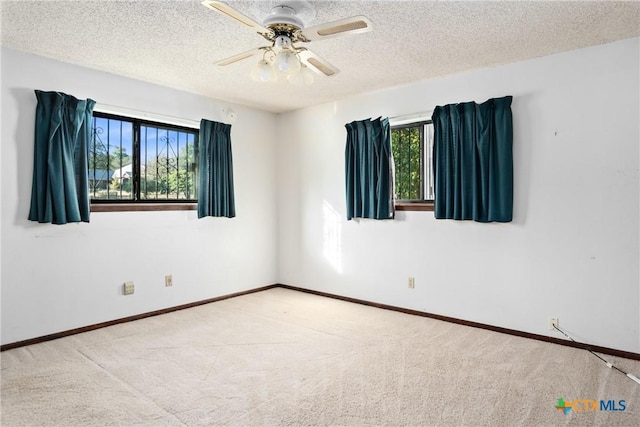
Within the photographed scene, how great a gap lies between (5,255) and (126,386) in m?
1.60

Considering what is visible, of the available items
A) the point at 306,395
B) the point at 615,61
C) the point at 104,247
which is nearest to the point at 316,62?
the point at 306,395

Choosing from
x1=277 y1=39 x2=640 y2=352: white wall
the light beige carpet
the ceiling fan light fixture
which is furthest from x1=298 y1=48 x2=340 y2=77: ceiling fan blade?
the light beige carpet

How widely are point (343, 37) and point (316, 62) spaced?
494mm

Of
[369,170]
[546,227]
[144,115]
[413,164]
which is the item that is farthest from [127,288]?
[546,227]

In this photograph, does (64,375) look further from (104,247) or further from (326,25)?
(326,25)

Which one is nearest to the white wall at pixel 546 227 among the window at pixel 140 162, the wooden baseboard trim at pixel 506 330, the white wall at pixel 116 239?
the wooden baseboard trim at pixel 506 330

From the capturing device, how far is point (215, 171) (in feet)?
15.0

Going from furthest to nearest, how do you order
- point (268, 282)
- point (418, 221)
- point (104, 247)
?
point (268, 282)
point (418, 221)
point (104, 247)

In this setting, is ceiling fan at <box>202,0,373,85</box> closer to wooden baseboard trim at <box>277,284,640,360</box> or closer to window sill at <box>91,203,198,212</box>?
window sill at <box>91,203,198,212</box>

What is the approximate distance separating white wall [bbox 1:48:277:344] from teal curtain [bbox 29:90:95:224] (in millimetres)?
88

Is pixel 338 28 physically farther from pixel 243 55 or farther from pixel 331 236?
pixel 331 236

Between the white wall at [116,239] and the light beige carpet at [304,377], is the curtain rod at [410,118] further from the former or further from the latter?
the light beige carpet at [304,377]

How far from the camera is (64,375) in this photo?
273 cm

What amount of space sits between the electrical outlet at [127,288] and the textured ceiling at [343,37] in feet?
6.60
